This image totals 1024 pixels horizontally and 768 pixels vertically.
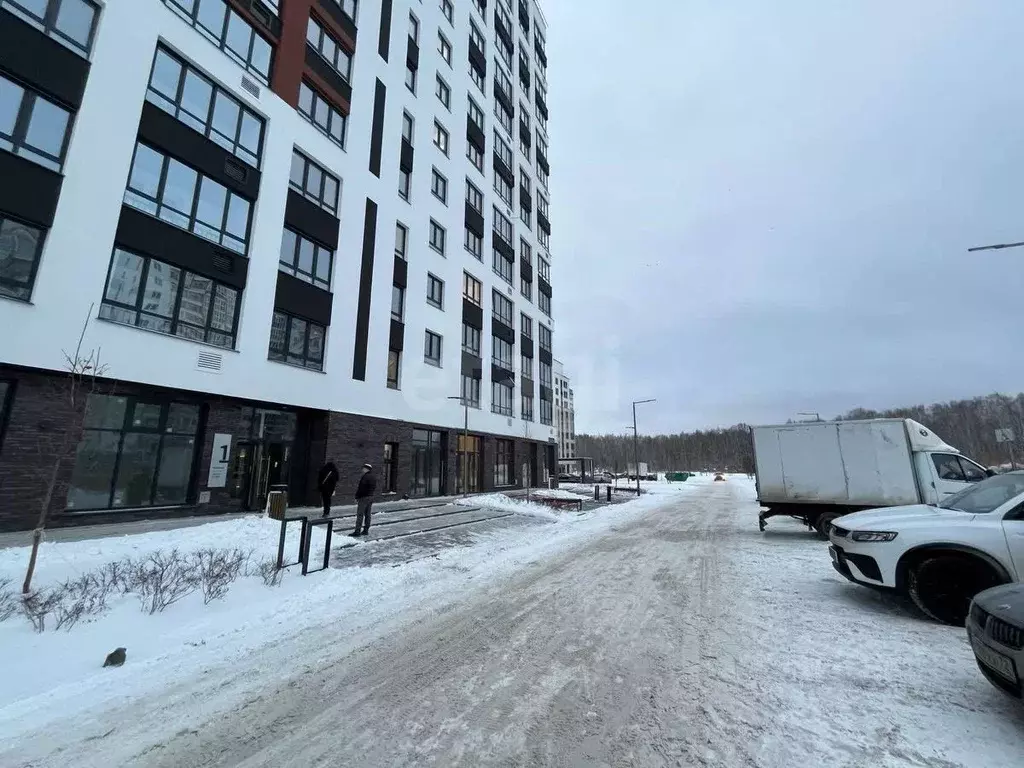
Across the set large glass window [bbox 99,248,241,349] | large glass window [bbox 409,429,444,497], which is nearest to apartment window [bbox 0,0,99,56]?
large glass window [bbox 99,248,241,349]

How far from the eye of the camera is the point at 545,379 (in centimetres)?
3847

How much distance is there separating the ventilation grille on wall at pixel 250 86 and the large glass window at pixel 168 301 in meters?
7.41

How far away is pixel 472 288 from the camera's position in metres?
29.0

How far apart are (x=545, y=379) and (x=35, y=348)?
31.2 metres

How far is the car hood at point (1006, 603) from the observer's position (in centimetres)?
319

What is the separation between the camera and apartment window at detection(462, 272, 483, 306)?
2812cm

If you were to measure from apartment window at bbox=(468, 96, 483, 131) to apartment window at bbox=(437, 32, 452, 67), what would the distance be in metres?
2.60

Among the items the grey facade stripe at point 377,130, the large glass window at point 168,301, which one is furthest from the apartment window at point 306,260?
the grey facade stripe at point 377,130

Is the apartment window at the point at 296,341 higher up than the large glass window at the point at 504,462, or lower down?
higher up

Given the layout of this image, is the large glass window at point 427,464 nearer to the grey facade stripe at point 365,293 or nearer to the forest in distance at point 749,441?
the grey facade stripe at point 365,293

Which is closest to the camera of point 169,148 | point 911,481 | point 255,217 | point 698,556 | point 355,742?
point 355,742

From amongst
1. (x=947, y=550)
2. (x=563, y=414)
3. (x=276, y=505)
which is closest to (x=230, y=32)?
(x=276, y=505)

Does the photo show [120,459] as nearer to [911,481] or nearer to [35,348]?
[35,348]

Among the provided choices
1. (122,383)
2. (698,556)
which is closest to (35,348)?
(122,383)
